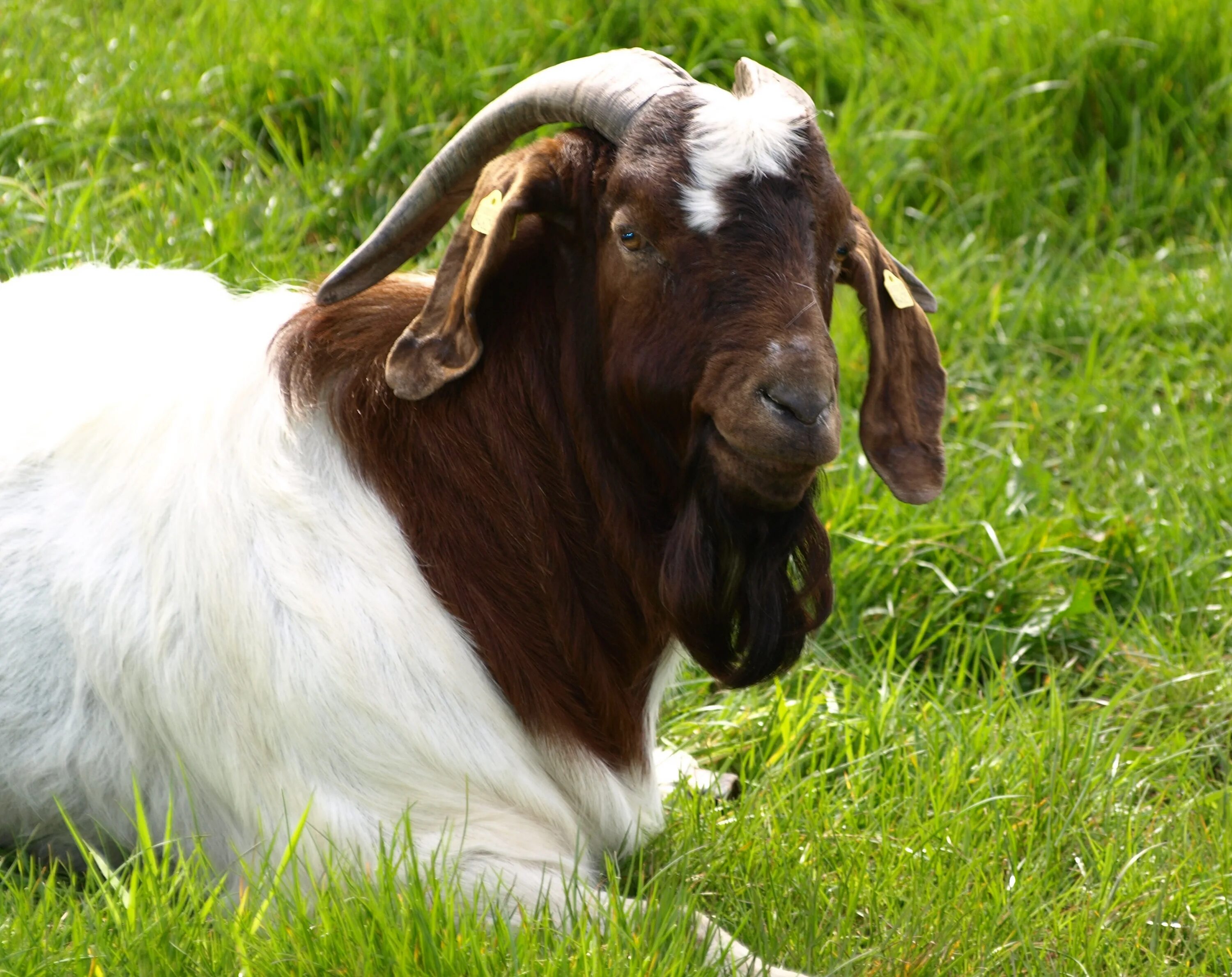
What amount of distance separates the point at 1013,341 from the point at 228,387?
10.6ft

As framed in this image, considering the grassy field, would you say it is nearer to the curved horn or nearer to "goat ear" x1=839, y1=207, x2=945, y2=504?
"goat ear" x1=839, y1=207, x2=945, y2=504

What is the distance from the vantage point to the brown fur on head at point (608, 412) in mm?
3121

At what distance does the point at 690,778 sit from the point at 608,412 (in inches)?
43.8

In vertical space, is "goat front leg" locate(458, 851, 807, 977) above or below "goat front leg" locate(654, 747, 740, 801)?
above

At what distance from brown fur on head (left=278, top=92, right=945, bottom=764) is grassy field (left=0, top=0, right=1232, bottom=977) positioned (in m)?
0.54

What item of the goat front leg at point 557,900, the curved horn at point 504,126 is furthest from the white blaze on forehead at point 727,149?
the goat front leg at point 557,900

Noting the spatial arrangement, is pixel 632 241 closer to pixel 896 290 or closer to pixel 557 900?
pixel 896 290

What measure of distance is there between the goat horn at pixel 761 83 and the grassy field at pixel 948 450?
1.56 m

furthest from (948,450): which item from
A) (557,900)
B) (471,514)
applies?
(557,900)

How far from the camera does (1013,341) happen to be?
5891 mm

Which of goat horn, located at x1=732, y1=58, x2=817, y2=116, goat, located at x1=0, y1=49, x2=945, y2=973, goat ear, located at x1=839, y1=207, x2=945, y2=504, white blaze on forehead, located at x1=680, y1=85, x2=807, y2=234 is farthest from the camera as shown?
goat ear, located at x1=839, y1=207, x2=945, y2=504

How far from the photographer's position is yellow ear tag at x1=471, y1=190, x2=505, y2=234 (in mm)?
3242

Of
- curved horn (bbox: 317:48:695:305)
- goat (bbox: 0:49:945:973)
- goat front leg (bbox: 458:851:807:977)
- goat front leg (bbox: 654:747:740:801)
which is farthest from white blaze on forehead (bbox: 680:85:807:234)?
goat front leg (bbox: 654:747:740:801)

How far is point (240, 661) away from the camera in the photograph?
3318 millimetres
